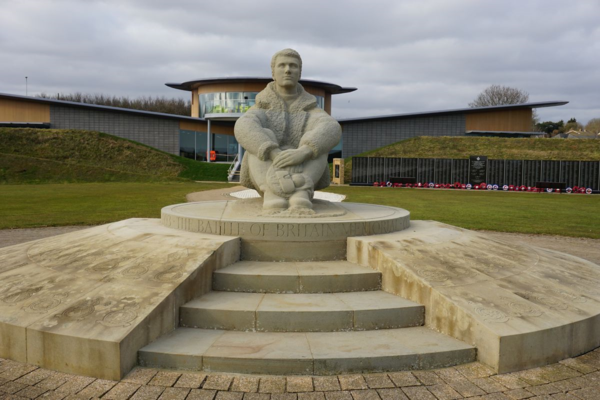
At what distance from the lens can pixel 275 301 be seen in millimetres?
5008

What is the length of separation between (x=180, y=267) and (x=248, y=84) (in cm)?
4506

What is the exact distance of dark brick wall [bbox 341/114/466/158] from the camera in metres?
49.5

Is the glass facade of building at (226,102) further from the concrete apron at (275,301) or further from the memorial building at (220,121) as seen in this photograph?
the concrete apron at (275,301)

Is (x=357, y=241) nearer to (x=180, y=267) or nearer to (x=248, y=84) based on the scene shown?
(x=180, y=267)

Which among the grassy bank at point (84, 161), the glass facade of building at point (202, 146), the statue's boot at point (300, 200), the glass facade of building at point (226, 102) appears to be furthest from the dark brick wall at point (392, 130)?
the statue's boot at point (300, 200)

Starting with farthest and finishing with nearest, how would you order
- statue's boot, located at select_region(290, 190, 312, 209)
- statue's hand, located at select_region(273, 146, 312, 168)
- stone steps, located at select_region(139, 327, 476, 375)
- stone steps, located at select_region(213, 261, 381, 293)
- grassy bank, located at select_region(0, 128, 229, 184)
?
grassy bank, located at select_region(0, 128, 229, 184)
statue's hand, located at select_region(273, 146, 312, 168)
statue's boot, located at select_region(290, 190, 312, 209)
stone steps, located at select_region(213, 261, 381, 293)
stone steps, located at select_region(139, 327, 476, 375)

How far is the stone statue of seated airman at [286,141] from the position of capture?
24.0 ft

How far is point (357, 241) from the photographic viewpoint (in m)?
6.07

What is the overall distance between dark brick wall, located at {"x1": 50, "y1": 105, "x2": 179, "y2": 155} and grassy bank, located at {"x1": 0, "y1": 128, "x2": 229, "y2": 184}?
3182 mm

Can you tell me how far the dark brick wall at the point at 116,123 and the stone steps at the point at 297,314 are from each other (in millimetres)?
45511

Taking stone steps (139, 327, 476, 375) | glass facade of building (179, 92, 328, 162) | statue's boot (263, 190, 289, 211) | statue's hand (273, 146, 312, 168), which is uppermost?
glass facade of building (179, 92, 328, 162)

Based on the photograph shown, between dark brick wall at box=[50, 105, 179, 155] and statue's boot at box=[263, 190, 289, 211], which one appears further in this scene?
dark brick wall at box=[50, 105, 179, 155]

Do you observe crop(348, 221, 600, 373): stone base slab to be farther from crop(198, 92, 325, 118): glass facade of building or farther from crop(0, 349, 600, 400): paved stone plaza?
crop(198, 92, 325, 118): glass facade of building

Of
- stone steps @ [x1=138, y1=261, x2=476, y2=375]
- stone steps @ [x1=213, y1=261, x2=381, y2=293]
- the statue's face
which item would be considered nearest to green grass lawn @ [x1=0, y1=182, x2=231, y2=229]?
the statue's face
